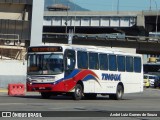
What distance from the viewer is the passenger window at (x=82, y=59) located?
98.0 feet

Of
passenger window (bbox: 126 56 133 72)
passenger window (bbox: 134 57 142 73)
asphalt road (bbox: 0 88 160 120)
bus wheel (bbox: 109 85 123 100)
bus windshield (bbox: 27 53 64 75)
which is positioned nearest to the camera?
asphalt road (bbox: 0 88 160 120)

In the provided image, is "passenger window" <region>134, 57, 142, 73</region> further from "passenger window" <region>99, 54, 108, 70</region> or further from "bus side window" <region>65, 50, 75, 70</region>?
"bus side window" <region>65, 50, 75, 70</region>

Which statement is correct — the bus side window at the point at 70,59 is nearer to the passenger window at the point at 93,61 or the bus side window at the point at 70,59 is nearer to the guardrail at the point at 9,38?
the passenger window at the point at 93,61

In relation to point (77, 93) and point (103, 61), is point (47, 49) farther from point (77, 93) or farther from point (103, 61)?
point (103, 61)

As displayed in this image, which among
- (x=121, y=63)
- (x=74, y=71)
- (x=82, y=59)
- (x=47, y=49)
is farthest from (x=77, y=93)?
(x=121, y=63)

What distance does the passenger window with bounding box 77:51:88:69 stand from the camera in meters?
29.9

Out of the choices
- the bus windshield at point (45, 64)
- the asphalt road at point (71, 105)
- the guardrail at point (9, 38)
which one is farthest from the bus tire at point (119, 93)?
the guardrail at point (9, 38)

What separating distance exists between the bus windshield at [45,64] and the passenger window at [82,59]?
4.49ft

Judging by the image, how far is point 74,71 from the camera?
29.4 metres

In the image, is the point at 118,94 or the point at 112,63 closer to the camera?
the point at 112,63

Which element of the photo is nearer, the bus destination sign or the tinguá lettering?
the bus destination sign

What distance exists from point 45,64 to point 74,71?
1598 millimetres

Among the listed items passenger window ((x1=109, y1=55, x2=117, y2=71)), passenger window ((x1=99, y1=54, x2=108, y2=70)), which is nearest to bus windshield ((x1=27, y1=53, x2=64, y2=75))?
passenger window ((x1=99, y1=54, x2=108, y2=70))

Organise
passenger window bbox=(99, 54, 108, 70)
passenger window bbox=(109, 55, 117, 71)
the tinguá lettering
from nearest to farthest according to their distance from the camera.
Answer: passenger window bbox=(99, 54, 108, 70) → the tinguá lettering → passenger window bbox=(109, 55, 117, 71)
